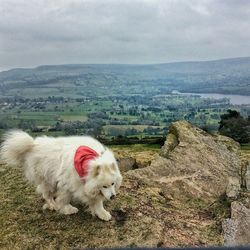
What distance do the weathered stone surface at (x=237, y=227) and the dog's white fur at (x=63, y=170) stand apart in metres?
2.74

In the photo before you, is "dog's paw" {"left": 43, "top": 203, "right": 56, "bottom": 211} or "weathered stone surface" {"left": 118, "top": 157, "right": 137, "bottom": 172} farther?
"weathered stone surface" {"left": 118, "top": 157, "right": 137, "bottom": 172}

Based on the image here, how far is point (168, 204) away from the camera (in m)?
12.0

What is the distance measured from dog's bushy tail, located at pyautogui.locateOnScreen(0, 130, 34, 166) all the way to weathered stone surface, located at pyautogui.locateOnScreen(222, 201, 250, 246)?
4.94 metres

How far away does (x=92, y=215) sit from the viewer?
34.4 feet

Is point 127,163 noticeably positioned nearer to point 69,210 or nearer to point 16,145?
point 69,210

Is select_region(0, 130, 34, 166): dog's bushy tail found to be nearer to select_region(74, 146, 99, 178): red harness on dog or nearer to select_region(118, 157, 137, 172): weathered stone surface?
select_region(74, 146, 99, 178): red harness on dog

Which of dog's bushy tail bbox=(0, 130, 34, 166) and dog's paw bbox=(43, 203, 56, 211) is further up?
dog's bushy tail bbox=(0, 130, 34, 166)

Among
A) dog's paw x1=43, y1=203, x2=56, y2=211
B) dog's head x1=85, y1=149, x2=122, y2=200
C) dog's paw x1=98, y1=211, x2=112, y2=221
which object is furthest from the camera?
dog's paw x1=43, y1=203, x2=56, y2=211

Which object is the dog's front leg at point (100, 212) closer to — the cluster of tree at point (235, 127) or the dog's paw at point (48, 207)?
the dog's paw at point (48, 207)

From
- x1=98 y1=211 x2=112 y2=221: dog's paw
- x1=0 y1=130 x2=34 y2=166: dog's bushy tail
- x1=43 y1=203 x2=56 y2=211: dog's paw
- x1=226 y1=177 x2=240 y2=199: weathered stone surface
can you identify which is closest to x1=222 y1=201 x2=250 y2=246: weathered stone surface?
x1=226 y1=177 x2=240 y2=199: weathered stone surface

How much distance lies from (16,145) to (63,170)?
1.49 metres

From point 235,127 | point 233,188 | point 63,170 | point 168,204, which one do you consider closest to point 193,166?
point 233,188

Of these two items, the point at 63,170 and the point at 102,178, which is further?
the point at 63,170

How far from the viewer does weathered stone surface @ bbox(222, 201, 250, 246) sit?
34.0ft
